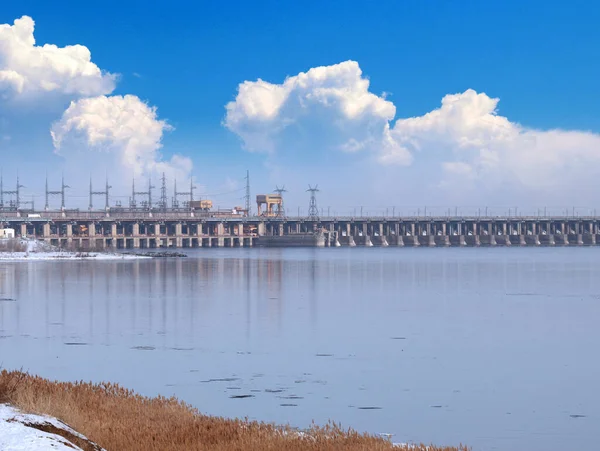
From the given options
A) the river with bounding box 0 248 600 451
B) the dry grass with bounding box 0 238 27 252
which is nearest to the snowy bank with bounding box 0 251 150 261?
the dry grass with bounding box 0 238 27 252

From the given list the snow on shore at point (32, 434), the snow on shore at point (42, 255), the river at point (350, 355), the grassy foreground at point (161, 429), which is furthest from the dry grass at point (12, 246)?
the snow on shore at point (32, 434)

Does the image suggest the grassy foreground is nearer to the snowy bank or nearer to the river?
the river

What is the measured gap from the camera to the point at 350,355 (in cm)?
2850

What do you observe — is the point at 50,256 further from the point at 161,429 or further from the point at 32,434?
the point at 32,434

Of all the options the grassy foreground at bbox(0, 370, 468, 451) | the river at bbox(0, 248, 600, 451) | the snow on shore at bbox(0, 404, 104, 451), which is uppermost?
the snow on shore at bbox(0, 404, 104, 451)

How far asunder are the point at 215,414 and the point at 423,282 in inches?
2171

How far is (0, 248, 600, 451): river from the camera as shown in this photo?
19219 millimetres

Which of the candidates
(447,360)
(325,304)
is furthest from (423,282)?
(447,360)

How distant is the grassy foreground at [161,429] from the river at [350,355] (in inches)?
106

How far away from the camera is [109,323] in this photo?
38844mm

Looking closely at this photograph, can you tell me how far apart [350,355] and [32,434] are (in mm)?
18268

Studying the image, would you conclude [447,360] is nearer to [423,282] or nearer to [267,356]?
[267,356]

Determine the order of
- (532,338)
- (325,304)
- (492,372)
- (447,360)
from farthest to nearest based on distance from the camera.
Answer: (325,304) → (532,338) → (447,360) → (492,372)

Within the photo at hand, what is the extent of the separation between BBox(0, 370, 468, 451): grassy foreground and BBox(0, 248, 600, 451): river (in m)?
2.68
